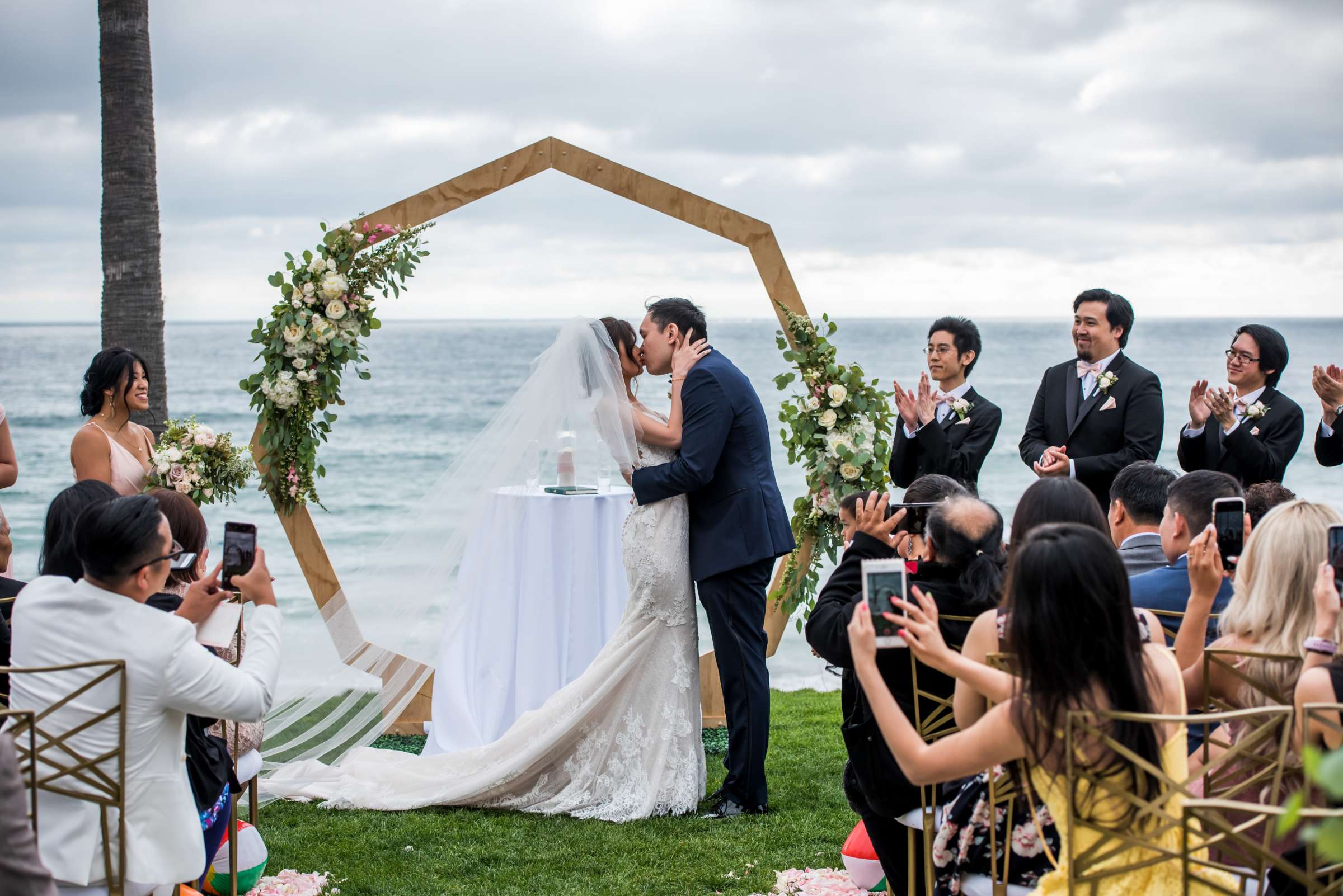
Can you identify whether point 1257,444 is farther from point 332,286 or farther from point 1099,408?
point 332,286

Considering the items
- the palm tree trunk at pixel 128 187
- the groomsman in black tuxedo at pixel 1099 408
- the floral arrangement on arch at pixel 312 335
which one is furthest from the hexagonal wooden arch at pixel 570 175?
the groomsman in black tuxedo at pixel 1099 408

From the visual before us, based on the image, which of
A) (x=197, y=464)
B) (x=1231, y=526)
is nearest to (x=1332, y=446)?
(x=1231, y=526)

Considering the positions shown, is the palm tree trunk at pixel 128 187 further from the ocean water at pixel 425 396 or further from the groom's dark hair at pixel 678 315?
the groom's dark hair at pixel 678 315

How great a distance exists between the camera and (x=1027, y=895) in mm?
2441

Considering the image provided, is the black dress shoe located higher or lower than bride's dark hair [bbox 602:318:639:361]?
lower

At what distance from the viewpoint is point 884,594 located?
7.25 ft

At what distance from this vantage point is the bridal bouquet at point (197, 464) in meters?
5.16

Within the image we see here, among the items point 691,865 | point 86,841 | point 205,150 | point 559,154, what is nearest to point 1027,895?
point 691,865

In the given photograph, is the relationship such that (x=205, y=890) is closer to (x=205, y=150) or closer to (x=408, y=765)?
(x=408, y=765)

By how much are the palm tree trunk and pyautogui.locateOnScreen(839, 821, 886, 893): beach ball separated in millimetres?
4248

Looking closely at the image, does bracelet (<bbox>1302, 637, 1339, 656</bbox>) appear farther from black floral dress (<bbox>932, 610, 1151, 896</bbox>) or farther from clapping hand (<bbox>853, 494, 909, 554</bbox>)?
clapping hand (<bbox>853, 494, 909, 554</bbox>)

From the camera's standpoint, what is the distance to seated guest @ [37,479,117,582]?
287cm

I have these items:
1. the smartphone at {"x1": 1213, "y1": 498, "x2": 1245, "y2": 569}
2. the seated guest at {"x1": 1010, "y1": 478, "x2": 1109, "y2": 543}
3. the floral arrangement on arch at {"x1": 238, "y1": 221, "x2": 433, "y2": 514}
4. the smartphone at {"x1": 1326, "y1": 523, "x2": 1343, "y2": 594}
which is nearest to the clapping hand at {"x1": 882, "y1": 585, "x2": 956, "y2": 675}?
the seated guest at {"x1": 1010, "y1": 478, "x2": 1109, "y2": 543}

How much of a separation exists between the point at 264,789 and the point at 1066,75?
1985 centimetres
